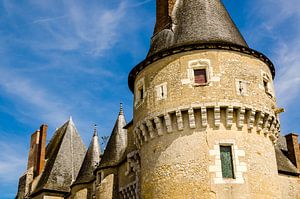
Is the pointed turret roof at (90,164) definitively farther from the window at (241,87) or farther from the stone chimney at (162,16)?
the window at (241,87)

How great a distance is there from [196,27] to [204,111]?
4032 millimetres

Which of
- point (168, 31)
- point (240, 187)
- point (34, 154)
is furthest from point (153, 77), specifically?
point (34, 154)

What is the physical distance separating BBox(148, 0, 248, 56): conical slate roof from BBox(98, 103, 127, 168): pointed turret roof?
747 centimetres

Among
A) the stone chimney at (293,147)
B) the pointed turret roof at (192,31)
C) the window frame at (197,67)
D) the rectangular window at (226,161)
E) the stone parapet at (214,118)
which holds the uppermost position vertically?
the pointed turret roof at (192,31)

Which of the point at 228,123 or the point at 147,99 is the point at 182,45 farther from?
the point at 228,123

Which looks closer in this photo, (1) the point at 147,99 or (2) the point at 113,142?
(1) the point at 147,99

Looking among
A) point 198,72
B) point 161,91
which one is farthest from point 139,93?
point 198,72

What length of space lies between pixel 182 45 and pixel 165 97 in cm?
215

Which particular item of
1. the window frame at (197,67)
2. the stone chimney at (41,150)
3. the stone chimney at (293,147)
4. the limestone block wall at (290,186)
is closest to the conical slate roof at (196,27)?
the window frame at (197,67)

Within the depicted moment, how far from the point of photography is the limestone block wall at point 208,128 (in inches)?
563

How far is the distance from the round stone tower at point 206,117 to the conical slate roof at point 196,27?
60 mm

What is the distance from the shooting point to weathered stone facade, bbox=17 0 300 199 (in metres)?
14.4

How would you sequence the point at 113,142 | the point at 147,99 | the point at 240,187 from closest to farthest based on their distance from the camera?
the point at 240,187, the point at 147,99, the point at 113,142

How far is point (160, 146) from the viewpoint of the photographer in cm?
1545
